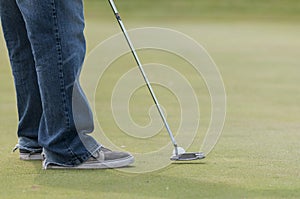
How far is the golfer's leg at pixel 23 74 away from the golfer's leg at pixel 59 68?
0.27m

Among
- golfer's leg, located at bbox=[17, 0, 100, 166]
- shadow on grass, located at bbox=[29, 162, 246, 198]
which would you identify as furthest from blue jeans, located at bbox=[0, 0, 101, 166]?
shadow on grass, located at bbox=[29, 162, 246, 198]

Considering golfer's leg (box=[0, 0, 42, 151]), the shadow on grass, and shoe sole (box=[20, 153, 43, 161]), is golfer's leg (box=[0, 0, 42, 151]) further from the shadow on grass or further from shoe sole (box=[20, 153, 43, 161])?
the shadow on grass

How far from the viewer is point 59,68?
3.66m

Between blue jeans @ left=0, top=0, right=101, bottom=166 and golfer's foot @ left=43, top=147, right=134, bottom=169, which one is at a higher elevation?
blue jeans @ left=0, top=0, right=101, bottom=166

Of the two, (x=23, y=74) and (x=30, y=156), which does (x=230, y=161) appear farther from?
(x=23, y=74)

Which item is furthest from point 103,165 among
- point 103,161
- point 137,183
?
point 137,183

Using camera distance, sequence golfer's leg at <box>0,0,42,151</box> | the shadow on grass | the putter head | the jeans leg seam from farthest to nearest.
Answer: golfer's leg at <box>0,0,42,151</box>
the putter head
the jeans leg seam
the shadow on grass

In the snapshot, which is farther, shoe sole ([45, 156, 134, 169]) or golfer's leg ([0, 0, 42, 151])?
golfer's leg ([0, 0, 42, 151])

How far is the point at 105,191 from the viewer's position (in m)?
3.32

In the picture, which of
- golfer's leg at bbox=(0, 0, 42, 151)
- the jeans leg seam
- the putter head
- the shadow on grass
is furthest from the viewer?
golfer's leg at bbox=(0, 0, 42, 151)

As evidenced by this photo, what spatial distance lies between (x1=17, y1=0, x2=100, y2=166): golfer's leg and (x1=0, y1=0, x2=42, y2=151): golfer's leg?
0.27 meters

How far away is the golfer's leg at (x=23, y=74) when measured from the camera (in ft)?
13.1

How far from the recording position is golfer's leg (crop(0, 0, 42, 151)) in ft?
13.1

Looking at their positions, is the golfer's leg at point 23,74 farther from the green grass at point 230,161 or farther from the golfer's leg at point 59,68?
the golfer's leg at point 59,68
